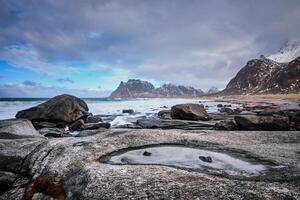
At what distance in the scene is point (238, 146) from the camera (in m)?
11.9

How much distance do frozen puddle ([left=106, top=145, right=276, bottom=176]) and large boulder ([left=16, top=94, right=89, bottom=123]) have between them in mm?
25153

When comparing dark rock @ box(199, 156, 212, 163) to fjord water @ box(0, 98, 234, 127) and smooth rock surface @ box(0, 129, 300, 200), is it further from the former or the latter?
fjord water @ box(0, 98, 234, 127)

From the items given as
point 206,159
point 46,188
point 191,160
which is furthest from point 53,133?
point 206,159

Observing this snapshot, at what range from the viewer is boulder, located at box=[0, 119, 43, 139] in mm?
14641

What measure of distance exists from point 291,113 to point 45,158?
60.5 ft

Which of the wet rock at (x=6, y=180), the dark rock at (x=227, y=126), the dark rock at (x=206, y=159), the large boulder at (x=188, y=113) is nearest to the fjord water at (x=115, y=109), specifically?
the large boulder at (x=188, y=113)

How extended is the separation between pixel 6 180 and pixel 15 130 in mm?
7013

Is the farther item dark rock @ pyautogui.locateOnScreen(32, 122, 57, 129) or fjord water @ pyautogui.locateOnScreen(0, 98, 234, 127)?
fjord water @ pyautogui.locateOnScreen(0, 98, 234, 127)

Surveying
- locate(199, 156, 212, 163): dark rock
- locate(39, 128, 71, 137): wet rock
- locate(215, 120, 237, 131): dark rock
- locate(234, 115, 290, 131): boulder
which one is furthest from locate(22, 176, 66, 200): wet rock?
locate(39, 128, 71, 137): wet rock

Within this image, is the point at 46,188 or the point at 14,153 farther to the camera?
the point at 14,153

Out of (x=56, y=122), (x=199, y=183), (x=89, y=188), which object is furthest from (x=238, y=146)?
(x=56, y=122)

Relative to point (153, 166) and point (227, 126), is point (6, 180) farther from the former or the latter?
point (227, 126)

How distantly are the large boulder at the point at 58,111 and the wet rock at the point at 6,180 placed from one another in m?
24.4

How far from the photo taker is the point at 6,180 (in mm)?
9398
